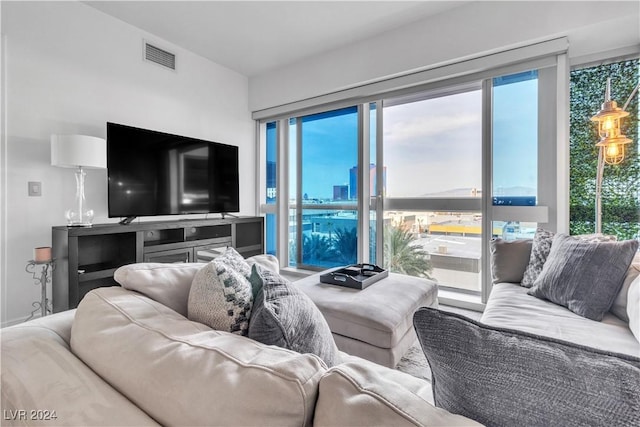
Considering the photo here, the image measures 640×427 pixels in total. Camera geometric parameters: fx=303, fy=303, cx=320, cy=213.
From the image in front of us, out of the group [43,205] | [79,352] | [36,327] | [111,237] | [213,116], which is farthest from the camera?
[213,116]

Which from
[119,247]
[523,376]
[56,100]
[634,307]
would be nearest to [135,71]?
[56,100]

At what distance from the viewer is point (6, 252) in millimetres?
2311

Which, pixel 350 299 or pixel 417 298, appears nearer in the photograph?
pixel 350 299

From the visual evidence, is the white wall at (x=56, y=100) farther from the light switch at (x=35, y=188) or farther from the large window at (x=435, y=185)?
the large window at (x=435, y=185)

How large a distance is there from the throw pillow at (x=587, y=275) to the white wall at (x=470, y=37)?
1730mm

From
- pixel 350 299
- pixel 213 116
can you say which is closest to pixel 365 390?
pixel 350 299

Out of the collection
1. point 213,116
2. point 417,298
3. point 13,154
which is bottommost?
point 417,298

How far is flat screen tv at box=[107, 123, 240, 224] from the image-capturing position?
271 cm

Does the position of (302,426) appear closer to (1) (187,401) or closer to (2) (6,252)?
(1) (187,401)

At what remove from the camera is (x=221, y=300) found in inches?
33.4

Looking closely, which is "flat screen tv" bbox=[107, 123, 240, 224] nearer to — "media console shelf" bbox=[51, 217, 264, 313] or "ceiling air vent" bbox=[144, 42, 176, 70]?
"media console shelf" bbox=[51, 217, 264, 313]

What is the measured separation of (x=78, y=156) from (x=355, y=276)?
2281mm

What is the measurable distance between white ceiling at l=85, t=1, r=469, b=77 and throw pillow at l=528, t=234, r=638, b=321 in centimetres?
225

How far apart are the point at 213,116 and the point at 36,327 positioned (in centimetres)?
336
